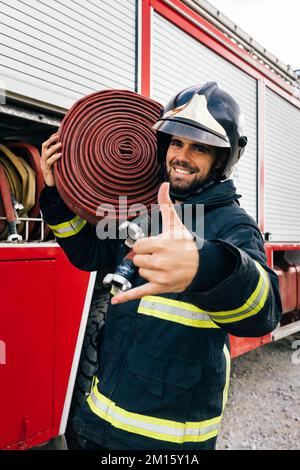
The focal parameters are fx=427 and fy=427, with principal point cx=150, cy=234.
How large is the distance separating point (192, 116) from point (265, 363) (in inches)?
160

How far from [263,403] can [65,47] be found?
3.10 m

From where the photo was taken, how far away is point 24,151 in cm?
223

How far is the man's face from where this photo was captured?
1418mm

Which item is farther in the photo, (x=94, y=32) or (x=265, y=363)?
(x=265, y=363)

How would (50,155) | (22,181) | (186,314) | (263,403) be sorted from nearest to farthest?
(186,314) < (50,155) < (22,181) < (263,403)

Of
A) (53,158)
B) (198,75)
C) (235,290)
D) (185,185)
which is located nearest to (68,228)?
(53,158)

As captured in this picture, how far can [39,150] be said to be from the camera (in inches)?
93.3

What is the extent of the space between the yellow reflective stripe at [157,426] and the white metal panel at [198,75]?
80.0 inches

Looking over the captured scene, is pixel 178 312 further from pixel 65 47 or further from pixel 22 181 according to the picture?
pixel 65 47

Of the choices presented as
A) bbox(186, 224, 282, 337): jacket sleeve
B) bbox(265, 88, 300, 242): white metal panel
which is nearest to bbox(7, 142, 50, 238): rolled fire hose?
bbox(186, 224, 282, 337): jacket sleeve

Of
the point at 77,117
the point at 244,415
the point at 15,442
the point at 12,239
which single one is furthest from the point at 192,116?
the point at 244,415

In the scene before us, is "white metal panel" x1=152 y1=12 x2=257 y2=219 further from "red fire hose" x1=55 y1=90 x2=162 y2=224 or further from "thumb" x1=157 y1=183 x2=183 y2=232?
"thumb" x1=157 y1=183 x2=183 y2=232

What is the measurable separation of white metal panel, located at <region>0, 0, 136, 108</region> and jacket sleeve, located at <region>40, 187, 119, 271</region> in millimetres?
628
